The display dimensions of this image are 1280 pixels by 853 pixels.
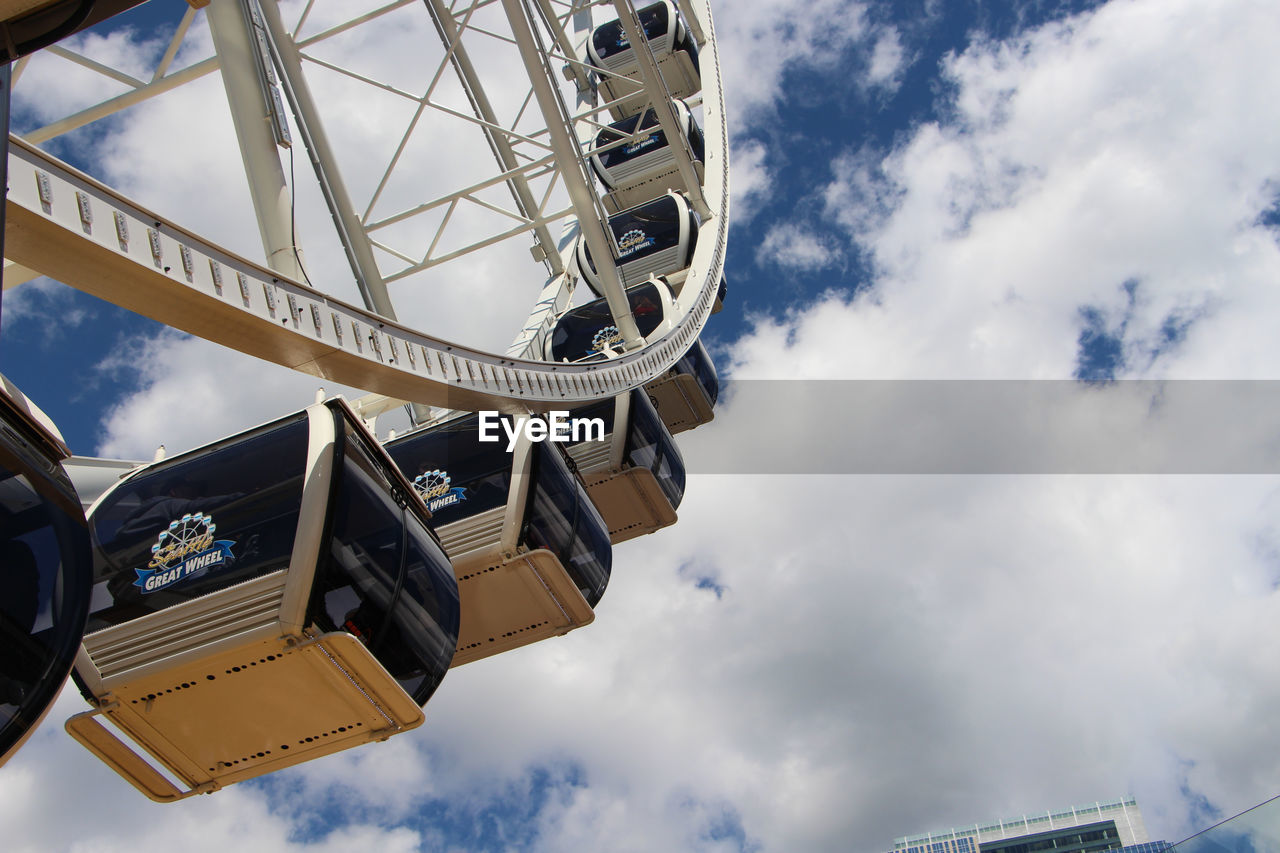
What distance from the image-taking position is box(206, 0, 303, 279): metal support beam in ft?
28.0

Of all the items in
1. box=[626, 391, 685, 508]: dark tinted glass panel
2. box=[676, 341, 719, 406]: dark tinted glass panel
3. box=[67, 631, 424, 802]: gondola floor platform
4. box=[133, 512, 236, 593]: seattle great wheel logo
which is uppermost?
box=[133, 512, 236, 593]: seattle great wheel logo

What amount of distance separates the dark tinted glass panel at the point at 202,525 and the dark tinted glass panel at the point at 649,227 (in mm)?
13485

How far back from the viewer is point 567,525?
1097 cm

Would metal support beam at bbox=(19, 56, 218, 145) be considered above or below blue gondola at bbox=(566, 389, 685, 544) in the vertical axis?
above

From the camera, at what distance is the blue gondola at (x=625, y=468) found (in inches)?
539

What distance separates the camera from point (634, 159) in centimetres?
2520

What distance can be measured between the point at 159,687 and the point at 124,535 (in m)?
1.32

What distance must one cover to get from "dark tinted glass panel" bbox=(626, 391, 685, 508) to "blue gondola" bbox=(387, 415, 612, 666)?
2.35m

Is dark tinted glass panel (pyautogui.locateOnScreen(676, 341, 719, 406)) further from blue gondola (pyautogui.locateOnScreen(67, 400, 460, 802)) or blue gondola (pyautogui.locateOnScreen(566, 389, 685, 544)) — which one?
blue gondola (pyautogui.locateOnScreen(67, 400, 460, 802))

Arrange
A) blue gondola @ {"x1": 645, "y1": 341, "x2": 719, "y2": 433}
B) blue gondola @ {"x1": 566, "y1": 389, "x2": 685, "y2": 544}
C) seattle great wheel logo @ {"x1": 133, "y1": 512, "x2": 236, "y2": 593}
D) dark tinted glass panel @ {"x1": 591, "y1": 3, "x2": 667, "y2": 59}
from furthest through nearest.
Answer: dark tinted glass panel @ {"x1": 591, "y1": 3, "x2": 667, "y2": 59} → blue gondola @ {"x1": 645, "y1": 341, "x2": 719, "y2": 433} → blue gondola @ {"x1": 566, "y1": 389, "x2": 685, "y2": 544} → seattle great wheel logo @ {"x1": 133, "y1": 512, "x2": 236, "y2": 593}

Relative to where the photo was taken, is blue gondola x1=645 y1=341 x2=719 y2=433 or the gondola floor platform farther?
blue gondola x1=645 y1=341 x2=719 y2=433

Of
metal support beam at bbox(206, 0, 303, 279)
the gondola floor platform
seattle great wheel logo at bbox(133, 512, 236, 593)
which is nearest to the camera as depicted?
the gondola floor platform

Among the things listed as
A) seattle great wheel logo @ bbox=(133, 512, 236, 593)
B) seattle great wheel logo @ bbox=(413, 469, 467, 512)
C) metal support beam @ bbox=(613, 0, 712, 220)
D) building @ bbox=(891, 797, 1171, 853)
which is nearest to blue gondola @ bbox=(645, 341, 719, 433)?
metal support beam @ bbox=(613, 0, 712, 220)

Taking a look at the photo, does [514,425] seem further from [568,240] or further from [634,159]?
[634,159]
